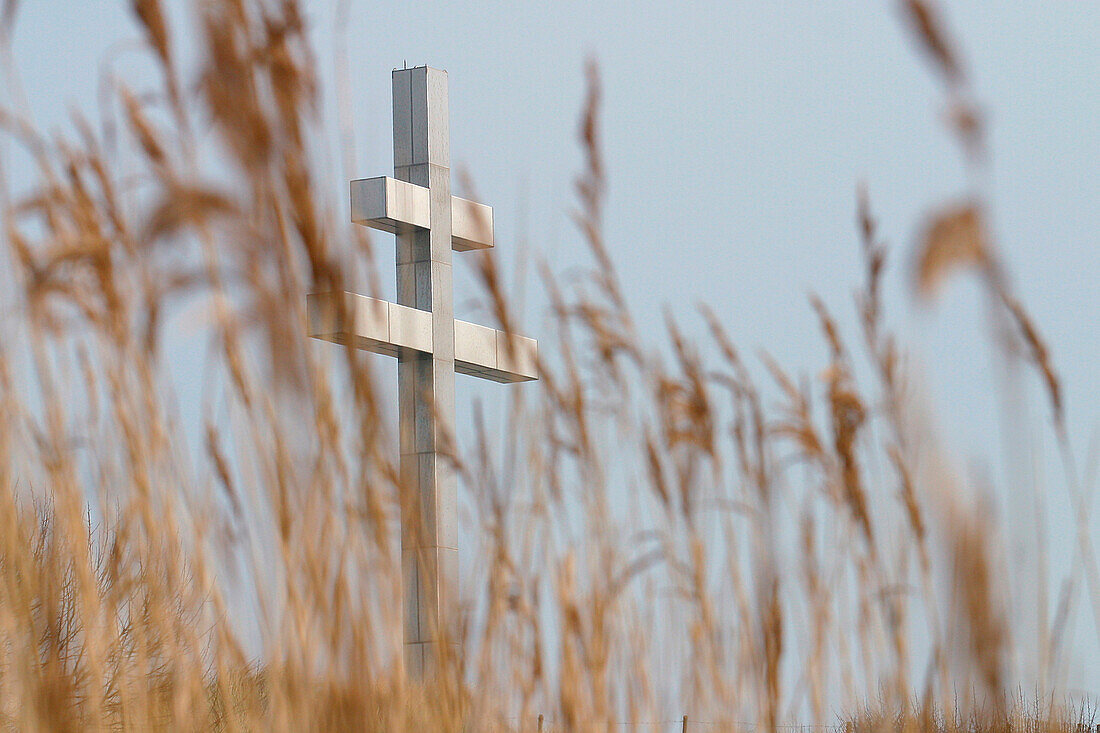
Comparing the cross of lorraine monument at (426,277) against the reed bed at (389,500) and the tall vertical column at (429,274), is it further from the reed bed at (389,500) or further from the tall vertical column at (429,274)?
the reed bed at (389,500)

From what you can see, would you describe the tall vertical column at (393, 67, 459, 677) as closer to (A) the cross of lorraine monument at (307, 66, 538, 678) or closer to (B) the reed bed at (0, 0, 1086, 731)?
(A) the cross of lorraine monument at (307, 66, 538, 678)

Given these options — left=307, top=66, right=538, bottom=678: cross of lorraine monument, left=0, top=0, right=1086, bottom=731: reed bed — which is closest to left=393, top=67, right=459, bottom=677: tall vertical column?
left=307, top=66, right=538, bottom=678: cross of lorraine monument

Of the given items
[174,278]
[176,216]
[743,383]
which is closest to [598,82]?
[743,383]

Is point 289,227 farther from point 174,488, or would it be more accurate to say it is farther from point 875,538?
point 875,538

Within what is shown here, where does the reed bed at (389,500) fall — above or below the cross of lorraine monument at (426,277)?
below

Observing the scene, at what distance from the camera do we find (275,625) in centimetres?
117

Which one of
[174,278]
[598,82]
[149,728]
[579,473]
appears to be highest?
[598,82]

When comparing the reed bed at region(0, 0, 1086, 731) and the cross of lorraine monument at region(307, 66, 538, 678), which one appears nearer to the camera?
the reed bed at region(0, 0, 1086, 731)

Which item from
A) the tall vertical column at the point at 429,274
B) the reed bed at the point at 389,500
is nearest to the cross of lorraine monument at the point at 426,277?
the tall vertical column at the point at 429,274

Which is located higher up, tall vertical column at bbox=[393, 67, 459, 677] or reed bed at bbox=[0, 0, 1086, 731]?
tall vertical column at bbox=[393, 67, 459, 677]

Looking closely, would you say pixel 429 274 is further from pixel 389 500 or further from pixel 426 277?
pixel 389 500

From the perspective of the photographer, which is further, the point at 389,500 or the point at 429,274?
the point at 429,274

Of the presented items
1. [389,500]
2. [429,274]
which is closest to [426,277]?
[429,274]

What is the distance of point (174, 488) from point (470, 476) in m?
0.31
